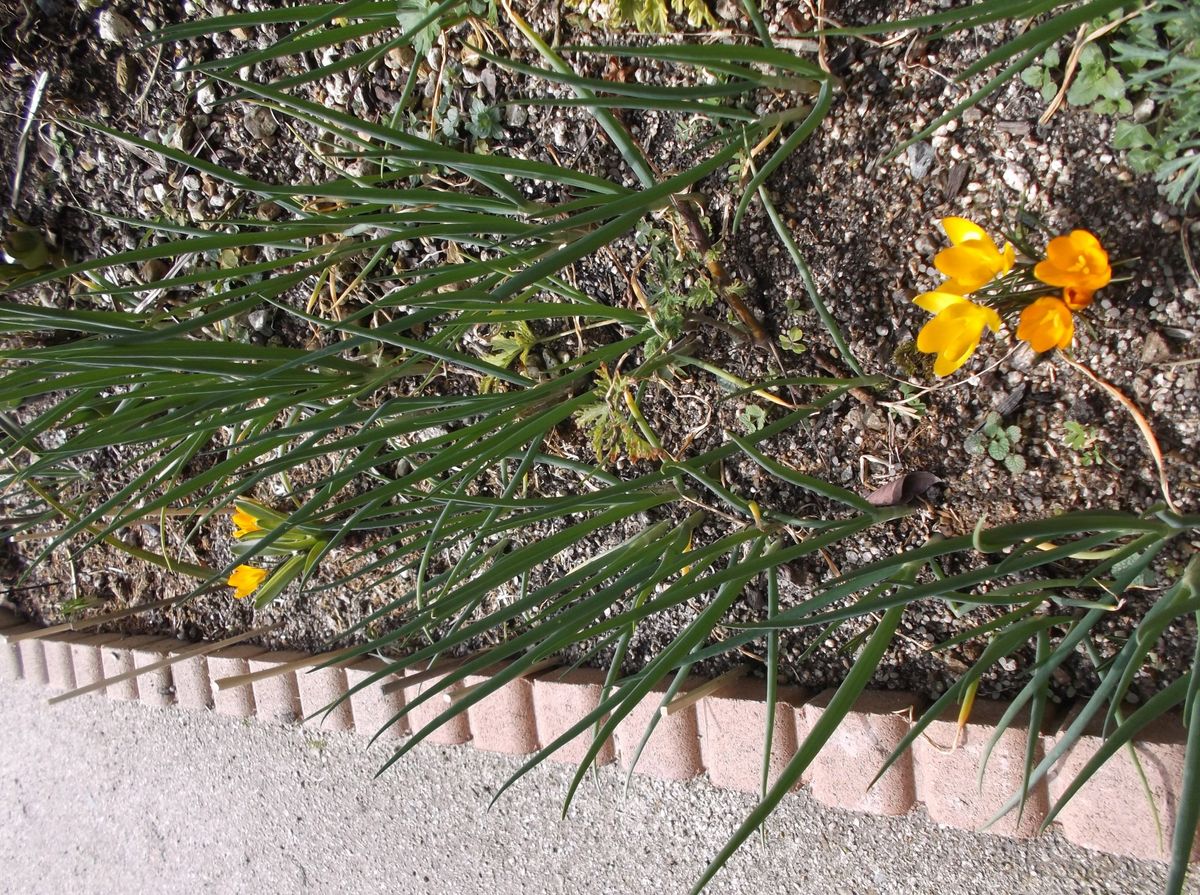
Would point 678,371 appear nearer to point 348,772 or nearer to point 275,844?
point 348,772

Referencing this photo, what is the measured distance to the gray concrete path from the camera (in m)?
1.36

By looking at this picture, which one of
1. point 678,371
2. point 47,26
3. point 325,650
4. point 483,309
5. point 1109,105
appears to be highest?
point 47,26

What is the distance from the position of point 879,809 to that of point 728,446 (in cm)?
67

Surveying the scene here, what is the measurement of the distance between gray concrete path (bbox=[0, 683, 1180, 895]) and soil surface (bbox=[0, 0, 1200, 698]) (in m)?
0.30

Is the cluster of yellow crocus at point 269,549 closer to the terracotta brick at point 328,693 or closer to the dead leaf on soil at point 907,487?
the terracotta brick at point 328,693

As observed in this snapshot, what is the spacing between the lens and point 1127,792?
3.67 ft

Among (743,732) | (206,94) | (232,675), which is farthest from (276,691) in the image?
(206,94)

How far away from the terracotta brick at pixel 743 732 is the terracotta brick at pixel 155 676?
4.93 ft

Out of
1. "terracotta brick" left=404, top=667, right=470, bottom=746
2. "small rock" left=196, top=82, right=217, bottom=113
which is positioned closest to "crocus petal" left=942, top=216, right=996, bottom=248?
"terracotta brick" left=404, top=667, right=470, bottom=746

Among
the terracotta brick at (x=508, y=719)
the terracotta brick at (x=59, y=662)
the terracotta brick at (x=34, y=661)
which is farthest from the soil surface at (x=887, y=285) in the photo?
the terracotta brick at (x=34, y=661)

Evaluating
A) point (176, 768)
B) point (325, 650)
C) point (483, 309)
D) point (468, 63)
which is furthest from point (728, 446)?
point (176, 768)

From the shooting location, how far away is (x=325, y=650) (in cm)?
191

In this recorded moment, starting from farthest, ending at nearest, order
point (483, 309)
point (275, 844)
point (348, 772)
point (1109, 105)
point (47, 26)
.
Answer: point (275, 844), point (348, 772), point (47, 26), point (483, 309), point (1109, 105)

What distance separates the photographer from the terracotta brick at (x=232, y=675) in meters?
2.02
